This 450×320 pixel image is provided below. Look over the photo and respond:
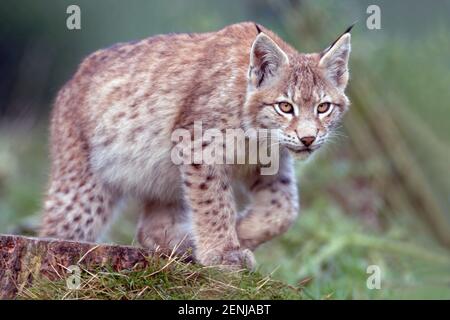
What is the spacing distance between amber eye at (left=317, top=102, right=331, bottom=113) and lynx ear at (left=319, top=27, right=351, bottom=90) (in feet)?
0.82

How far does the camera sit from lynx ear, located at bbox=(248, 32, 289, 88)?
6.68 m

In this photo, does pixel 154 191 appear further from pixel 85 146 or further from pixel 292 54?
pixel 292 54

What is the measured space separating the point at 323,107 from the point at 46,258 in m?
2.15

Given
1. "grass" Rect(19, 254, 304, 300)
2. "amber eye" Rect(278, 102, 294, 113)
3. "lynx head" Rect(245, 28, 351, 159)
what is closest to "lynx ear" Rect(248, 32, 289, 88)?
"lynx head" Rect(245, 28, 351, 159)

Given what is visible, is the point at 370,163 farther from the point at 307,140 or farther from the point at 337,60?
the point at 307,140

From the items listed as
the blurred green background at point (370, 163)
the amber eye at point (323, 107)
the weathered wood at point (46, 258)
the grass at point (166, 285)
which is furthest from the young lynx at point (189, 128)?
the blurred green background at point (370, 163)

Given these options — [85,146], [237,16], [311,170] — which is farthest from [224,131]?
[237,16]

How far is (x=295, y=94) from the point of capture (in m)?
6.65

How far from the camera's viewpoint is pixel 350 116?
11.6m

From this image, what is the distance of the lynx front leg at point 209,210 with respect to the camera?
6.87 m

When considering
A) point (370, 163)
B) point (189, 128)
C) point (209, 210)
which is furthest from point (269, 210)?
point (370, 163)

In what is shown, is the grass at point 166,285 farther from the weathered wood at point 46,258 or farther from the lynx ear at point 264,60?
the lynx ear at point 264,60

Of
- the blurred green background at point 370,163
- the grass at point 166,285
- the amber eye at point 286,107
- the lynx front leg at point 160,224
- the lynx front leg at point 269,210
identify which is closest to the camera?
the grass at point 166,285

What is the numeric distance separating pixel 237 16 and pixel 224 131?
6.96 m
